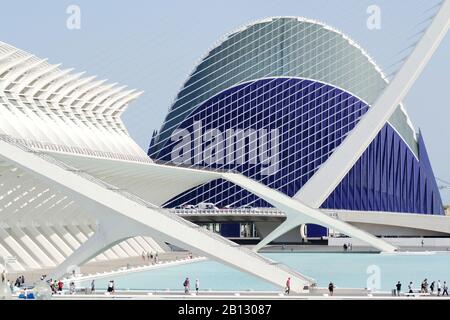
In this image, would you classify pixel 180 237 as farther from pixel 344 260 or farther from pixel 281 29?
pixel 281 29

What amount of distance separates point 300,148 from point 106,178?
27589 millimetres

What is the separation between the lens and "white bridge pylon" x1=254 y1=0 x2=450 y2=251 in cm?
4022

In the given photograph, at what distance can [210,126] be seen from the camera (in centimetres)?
6378

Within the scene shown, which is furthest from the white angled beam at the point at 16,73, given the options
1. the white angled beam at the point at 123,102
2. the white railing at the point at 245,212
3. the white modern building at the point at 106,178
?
the white railing at the point at 245,212

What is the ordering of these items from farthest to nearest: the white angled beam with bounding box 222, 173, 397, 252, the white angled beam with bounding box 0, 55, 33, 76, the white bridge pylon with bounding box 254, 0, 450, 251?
1. the white bridge pylon with bounding box 254, 0, 450, 251
2. the white angled beam with bounding box 222, 173, 397, 252
3. the white angled beam with bounding box 0, 55, 33, 76

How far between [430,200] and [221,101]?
14515 mm

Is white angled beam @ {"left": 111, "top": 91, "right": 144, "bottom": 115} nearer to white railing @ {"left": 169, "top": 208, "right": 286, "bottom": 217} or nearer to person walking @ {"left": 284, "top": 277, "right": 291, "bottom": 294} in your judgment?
white railing @ {"left": 169, "top": 208, "right": 286, "bottom": 217}

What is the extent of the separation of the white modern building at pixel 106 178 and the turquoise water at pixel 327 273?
52.6 inches

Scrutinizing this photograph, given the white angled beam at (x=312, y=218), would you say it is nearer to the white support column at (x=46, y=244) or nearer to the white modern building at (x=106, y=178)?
the white modern building at (x=106, y=178)

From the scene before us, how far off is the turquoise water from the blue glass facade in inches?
841

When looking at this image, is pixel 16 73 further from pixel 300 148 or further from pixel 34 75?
pixel 300 148

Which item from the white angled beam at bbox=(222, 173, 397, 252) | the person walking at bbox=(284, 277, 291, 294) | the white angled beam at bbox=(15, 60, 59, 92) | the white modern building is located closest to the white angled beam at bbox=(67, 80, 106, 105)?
the white modern building

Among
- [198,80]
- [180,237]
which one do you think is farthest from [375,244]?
[198,80]
